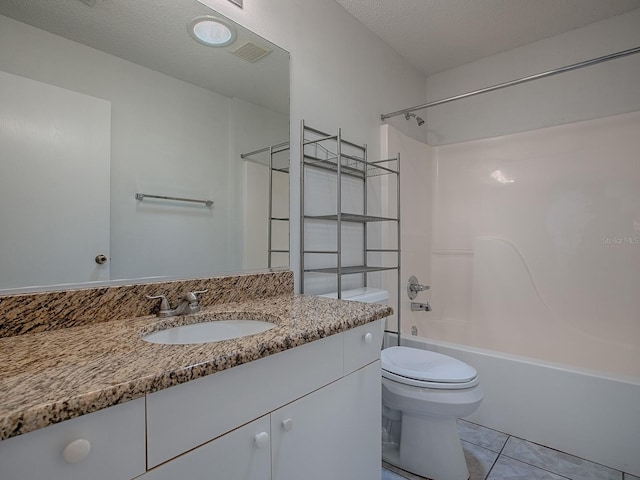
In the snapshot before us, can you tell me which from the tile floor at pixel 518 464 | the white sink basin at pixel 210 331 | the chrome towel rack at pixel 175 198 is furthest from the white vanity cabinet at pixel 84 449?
the tile floor at pixel 518 464

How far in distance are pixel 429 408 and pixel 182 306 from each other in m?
1.07

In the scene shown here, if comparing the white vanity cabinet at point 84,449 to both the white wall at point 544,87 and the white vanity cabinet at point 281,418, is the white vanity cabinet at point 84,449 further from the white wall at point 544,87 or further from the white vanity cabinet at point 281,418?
the white wall at point 544,87

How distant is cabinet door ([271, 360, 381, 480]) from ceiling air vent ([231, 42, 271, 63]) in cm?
136

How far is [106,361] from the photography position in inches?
25.5

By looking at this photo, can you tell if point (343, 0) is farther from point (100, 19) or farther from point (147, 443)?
point (147, 443)

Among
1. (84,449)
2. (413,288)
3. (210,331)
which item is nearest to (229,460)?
(84,449)

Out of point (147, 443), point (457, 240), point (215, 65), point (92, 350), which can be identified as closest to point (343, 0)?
point (215, 65)

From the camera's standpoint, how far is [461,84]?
267cm

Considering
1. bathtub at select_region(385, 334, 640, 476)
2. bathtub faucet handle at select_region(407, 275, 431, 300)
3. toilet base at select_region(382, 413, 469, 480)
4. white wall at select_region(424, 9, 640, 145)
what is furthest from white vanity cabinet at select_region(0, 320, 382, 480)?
white wall at select_region(424, 9, 640, 145)

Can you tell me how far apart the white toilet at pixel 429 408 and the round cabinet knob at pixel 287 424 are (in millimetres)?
733

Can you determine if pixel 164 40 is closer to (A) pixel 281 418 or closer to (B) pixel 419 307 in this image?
(A) pixel 281 418

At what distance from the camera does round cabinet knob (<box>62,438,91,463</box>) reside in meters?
0.50

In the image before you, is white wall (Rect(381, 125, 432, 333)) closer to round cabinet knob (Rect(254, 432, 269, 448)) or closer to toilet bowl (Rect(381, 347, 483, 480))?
toilet bowl (Rect(381, 347, 483, 480))

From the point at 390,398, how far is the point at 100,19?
1775mm
